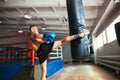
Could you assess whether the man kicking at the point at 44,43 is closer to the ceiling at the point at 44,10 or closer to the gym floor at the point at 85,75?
the gym floor at the point at 85,75

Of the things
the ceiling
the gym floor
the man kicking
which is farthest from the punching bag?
the ceiling

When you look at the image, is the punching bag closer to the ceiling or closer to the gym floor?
the gym floor

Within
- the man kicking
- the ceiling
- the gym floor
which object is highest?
the ceiling

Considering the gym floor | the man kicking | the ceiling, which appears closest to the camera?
the man kicking

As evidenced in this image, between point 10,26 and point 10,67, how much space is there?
7416 mm

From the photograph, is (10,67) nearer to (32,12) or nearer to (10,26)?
(32,12)

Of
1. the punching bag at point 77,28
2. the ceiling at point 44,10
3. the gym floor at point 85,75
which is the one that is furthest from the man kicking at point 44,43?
the ceiling at point 44,10

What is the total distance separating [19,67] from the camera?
11.6 ft

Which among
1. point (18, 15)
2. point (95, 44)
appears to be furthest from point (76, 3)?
point (95, 44)

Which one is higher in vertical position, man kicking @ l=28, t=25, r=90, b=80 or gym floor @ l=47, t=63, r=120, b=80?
man kicking @ l=28, t=25, r=90, b=80

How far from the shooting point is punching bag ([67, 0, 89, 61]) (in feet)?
6.58

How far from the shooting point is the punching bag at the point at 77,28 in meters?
2.01

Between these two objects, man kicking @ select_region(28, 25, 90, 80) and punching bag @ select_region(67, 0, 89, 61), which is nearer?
punching bag @ select_region(67, 0, 89, 61)

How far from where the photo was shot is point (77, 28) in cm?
204
